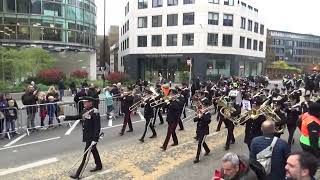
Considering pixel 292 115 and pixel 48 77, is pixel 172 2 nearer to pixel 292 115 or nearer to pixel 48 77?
pixel 48 77

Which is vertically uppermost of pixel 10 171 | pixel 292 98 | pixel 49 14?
pixel 49 14

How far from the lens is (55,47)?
48.6 metres

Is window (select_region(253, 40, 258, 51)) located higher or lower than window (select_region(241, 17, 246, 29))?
lower

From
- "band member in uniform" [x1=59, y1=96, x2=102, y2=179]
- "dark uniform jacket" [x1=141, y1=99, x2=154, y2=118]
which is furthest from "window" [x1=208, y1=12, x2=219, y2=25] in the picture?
"band member in uniform" [x1=59, y1=96, x2=102, y2=179]

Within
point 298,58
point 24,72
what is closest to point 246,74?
point 24,72

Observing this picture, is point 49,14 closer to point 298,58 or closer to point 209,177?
point 209,177

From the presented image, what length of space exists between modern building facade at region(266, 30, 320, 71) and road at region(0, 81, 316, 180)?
122524 mm

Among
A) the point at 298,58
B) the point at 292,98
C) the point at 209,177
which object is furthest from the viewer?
the point at 298,58

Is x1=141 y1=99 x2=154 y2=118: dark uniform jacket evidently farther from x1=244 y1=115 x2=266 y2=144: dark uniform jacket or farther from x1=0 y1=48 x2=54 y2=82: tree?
x1=0 y1=48 x2=54 y2=82: tree

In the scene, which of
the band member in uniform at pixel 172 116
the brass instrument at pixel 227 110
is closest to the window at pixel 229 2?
the brass instrument at pixel 227 110

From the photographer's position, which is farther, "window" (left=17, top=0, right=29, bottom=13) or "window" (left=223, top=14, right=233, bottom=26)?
"window" (left=223, top=14, right=233, bottom=26)

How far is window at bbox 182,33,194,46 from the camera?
171 feet

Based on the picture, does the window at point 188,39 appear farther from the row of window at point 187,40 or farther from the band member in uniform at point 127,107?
the band member in uniform at point 127,107

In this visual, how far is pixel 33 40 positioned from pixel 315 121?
4412 centimetres
